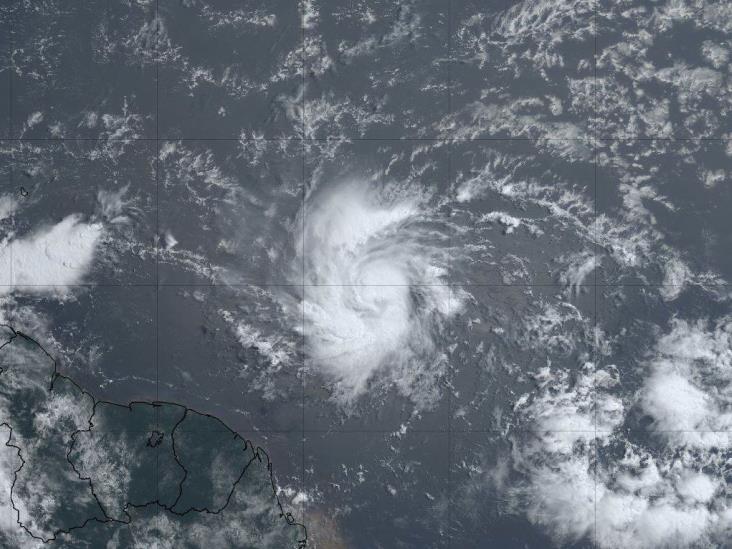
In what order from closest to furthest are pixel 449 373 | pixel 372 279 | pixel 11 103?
pixel 449 373 → pixel 372 279 → pixel 11 103

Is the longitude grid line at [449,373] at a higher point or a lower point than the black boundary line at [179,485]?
higher

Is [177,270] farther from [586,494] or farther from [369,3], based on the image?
[586,494]

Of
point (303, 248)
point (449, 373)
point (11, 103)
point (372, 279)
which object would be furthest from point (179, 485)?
point (11, 103)

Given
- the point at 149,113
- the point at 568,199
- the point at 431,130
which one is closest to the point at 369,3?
the point at 431,130

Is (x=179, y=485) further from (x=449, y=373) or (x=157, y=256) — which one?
(x=449, y=373)

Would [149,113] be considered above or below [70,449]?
above

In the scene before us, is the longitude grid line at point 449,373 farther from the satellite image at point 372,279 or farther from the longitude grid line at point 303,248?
the longitude grid line at point 303,248

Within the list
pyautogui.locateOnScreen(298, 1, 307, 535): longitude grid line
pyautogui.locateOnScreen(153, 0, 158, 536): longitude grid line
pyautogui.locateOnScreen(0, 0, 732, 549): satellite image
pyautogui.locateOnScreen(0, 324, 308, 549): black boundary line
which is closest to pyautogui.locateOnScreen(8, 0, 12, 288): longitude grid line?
pyautogui.locateOnScreen(0, 0, 732, 549): satellite image

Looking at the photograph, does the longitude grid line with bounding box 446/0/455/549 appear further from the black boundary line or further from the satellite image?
the black boundary line

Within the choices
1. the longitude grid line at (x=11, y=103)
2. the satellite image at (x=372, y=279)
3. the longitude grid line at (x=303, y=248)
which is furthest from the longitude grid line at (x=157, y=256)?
the longitude grid line at (x=11, y=103)
